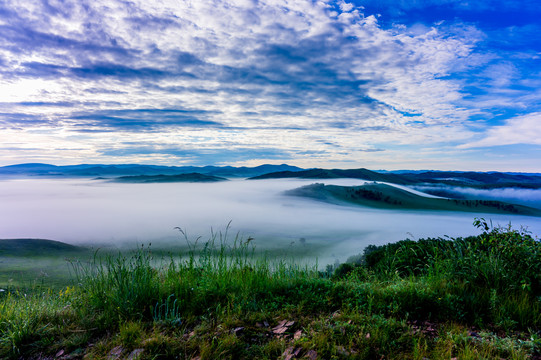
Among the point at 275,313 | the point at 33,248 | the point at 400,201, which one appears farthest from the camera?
the point at 400,201

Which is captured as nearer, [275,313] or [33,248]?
[275,313]

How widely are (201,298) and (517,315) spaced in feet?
18.0

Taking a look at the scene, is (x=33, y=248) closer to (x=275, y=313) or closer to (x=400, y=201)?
(x=275, y=313)

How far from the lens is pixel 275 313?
4.61 m

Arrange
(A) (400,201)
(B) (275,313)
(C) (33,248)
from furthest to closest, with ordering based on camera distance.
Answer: (A) (400,201)
(C) (33,248)
(B) (275,313)

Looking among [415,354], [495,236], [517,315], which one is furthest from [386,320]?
[495,236]

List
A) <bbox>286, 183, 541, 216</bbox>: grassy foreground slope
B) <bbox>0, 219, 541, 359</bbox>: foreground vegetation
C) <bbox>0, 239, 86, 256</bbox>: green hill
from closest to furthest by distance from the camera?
1. <bbox>0, 219, 541, 359</bbox>: foreground vegetation
2. <bbox>0, 239, 86, 256</bbox>: green hill
3. <bbox>286, 183, 541, 216</bbox>: grassy foreground slope

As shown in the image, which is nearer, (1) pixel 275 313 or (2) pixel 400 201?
(1) pixel 275 313

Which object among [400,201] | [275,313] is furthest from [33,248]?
[400,201]

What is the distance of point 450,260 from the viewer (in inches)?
245

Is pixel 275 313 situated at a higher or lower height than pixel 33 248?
higher

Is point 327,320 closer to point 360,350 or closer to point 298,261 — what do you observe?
point 360,350

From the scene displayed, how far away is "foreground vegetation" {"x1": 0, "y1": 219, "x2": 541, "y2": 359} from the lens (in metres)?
3.71

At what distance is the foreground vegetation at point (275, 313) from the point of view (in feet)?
12.2
